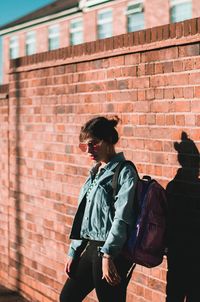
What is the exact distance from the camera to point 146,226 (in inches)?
138

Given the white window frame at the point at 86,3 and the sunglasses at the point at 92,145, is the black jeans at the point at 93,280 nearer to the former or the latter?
the sunglasses at the point at 92,145

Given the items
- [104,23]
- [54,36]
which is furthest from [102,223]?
[54,36]

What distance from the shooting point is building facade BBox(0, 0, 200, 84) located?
83.5ft

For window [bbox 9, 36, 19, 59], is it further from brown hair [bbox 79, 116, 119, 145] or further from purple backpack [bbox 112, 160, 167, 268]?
purple backpack [bbox 112, 160, 167, 268]

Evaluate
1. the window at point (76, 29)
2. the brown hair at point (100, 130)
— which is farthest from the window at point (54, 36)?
the brown hair at point (100, 130)

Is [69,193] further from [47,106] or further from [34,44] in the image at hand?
[34,44]

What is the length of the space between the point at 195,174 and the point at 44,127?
7.54 feet

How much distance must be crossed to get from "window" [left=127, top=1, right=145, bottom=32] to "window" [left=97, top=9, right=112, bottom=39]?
1338 mm

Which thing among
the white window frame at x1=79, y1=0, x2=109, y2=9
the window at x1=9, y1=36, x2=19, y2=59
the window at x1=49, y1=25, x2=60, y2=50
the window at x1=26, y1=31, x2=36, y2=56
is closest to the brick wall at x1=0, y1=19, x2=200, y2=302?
the white window frame at x1=79, y1=0, x2=109, y2=9

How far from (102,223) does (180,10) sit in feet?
73.9

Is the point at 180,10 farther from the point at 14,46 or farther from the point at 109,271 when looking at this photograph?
the point at 109,271

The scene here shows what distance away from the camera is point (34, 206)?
236 inches

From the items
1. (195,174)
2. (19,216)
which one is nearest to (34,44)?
(19,216)

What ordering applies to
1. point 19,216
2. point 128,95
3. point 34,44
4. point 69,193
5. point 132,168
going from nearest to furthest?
point 132,168, point 128,95, point 69,193, point 19,216, point 34,44
